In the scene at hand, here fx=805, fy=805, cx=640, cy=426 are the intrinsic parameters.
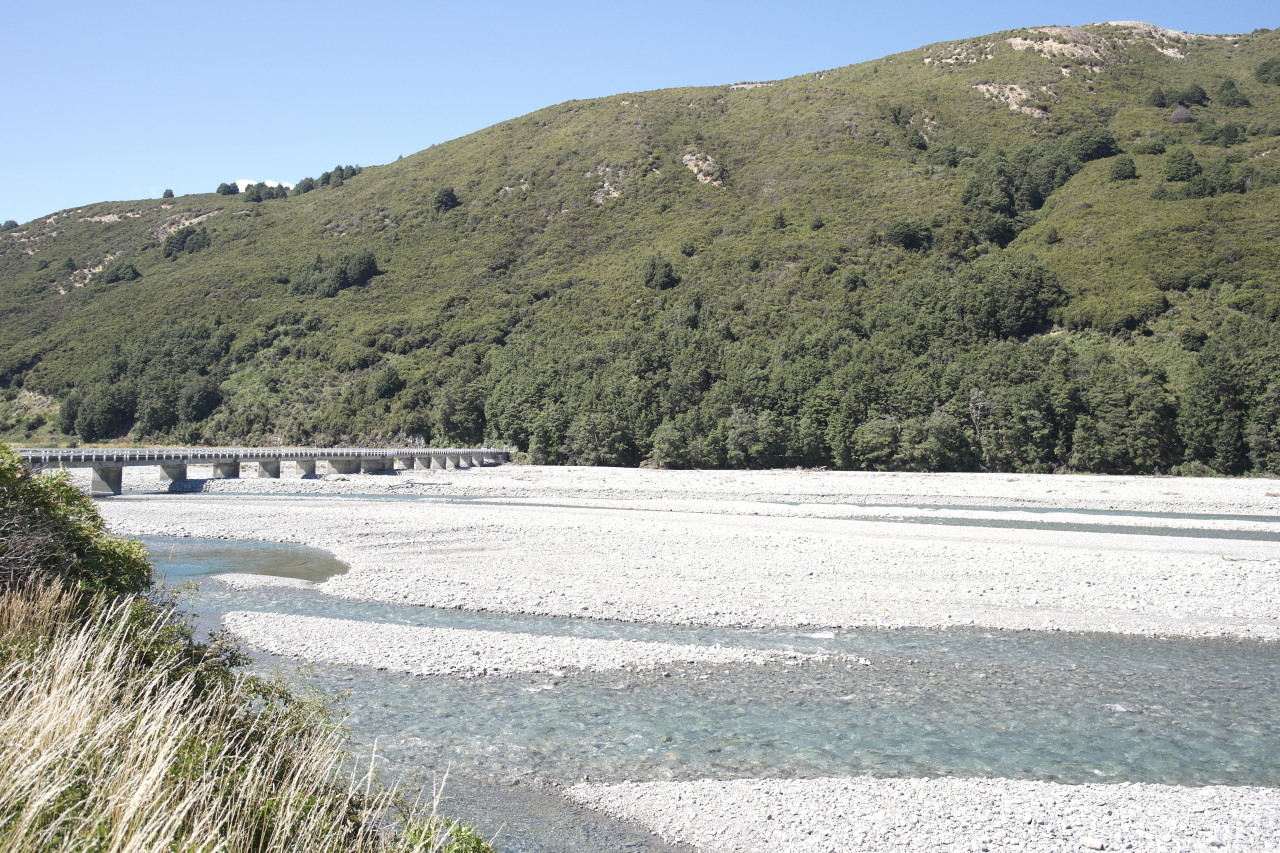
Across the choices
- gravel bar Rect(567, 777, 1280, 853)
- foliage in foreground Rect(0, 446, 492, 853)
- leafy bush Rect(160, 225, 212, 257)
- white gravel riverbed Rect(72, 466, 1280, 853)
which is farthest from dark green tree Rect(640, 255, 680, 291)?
foliage in foreground Rect(0, 446, 492, 853)

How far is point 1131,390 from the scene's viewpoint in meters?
44.8

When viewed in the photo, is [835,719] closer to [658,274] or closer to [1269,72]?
[658,274]

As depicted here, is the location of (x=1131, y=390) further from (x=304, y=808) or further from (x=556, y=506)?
(x=304, y=808)

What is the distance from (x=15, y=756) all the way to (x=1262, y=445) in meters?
51.9

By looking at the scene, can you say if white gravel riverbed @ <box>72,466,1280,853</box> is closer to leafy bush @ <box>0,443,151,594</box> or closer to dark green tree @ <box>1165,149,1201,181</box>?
leafy bush @ <box>0,443,151,594</box>

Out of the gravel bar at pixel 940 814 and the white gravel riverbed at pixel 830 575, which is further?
the white gravel riverbed at pixel 830 575

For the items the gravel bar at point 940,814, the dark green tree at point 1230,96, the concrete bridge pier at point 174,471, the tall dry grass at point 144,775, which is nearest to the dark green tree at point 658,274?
the concrete bridge pier at point 174,471

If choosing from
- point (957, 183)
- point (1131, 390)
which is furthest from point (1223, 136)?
point (1131, 390)

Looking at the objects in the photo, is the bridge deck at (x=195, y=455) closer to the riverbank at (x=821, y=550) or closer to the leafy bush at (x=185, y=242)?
the riverbank at (x=821, y=550)

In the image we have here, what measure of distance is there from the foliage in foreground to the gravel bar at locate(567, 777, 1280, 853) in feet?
9.81

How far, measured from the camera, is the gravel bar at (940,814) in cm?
762

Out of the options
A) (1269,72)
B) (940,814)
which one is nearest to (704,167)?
(1269,72)

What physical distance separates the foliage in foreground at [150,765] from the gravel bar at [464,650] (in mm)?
5205

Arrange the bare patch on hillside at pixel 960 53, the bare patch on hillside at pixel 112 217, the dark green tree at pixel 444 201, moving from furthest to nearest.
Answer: the bare patch on hillside at pixel 112 217 < the bare patch on hillside at pixel 960 53 < the dark green tree at pixel 444 201
